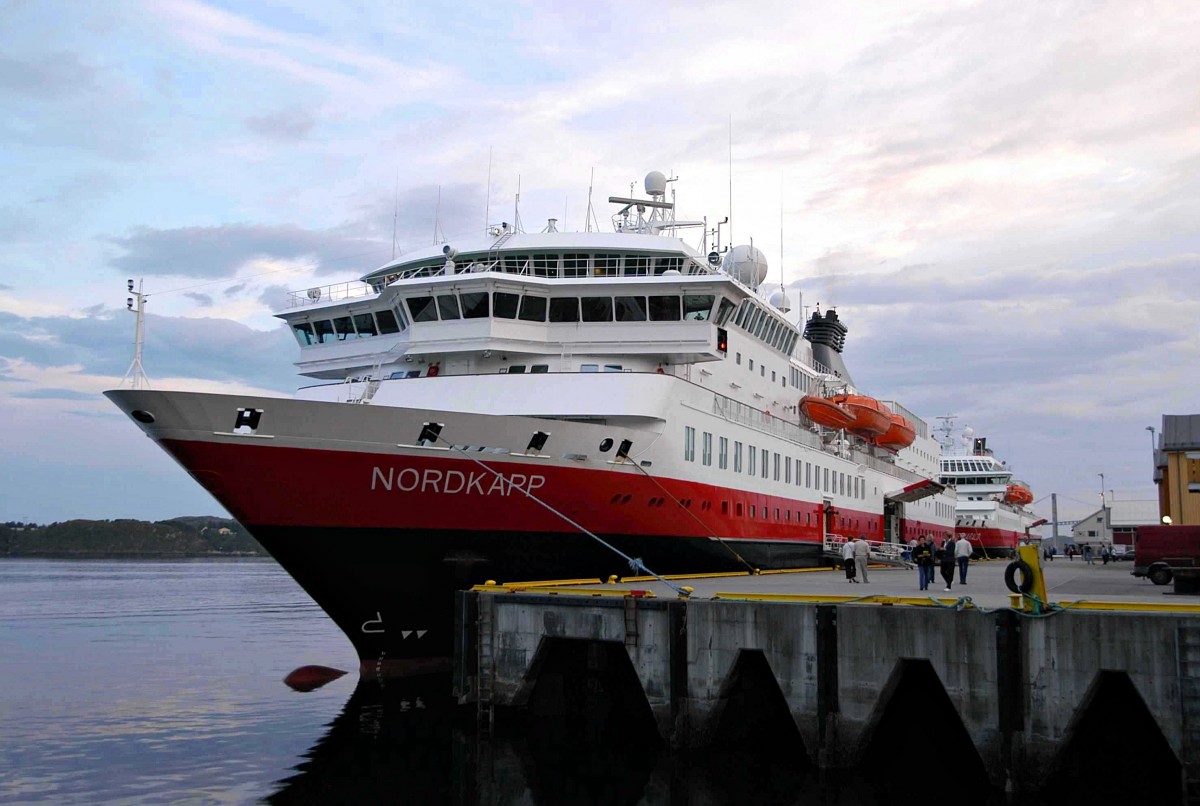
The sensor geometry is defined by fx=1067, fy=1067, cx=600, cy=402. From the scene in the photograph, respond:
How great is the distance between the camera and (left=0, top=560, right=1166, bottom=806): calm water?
45.9ft

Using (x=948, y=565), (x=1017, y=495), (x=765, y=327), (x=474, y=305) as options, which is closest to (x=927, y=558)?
(x=948, y=565)

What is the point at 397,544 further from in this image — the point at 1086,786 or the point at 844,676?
the point at 1086,786

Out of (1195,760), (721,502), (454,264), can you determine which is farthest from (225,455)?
(1195,760)

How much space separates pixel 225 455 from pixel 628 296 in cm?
1048

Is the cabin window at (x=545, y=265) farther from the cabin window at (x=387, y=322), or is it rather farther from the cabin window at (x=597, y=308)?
the cabin window at (x=387, y=322)

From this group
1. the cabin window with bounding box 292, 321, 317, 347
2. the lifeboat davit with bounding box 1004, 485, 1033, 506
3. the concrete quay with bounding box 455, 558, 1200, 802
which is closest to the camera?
the concrete quay with bounding box 455, 558, 1200, 802

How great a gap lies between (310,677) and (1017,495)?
236 ft

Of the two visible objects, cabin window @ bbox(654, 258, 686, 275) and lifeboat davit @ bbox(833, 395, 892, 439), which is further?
lifeboat davit @ bbox(833, 395, 892, 439)

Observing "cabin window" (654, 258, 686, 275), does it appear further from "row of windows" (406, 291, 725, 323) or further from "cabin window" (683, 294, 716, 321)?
"cabin window" (683, 294, 716, 321)

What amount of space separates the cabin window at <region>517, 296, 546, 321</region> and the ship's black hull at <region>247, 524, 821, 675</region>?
19.5ft

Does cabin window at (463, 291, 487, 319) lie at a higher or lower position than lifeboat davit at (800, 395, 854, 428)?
higher

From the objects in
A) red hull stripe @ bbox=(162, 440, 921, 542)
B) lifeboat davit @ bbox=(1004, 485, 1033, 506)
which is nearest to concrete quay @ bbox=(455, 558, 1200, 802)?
red hull stripe @ bbox=(162, 440, 921, 542)

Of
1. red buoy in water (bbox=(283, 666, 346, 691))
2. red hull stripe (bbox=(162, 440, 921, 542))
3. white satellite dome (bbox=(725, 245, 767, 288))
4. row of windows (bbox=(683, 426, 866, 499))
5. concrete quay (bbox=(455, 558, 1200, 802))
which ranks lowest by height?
red buoy in water (bbox=(283, 666, 346, 691))

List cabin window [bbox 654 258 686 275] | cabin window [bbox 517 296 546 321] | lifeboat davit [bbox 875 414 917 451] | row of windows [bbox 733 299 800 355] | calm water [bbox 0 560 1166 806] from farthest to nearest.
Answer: lifeboat davit [bbox 875 414 917 451] < row of windows [bbox 733 299 800 355] < cabin window [bbox 654 258 686 275] < cabin window [bbox 517 296 546 321] < calm water [bbox 0 560 1166 806]
